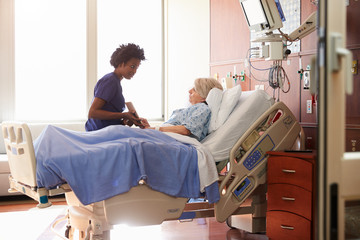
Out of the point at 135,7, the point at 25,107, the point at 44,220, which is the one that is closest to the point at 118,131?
the point at 44,220

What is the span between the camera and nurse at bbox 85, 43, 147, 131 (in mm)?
3225

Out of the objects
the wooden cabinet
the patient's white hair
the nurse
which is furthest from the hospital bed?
the nurse

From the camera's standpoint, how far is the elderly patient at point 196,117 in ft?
10.3

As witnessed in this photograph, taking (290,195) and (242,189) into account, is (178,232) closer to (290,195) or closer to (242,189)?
(242,189)

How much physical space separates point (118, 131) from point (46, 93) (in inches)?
127

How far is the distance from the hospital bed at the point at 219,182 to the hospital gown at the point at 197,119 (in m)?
0.07

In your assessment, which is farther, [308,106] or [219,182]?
[308,106]

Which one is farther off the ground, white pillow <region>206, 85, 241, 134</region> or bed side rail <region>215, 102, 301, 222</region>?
white pillow <region>206, 85, 241, 134</region>

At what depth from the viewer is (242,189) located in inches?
117

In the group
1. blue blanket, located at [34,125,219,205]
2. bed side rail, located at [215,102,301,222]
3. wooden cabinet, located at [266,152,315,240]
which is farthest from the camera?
bed side rail, located at [215,102,301,222]

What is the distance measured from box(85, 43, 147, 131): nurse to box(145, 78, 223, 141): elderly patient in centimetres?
24

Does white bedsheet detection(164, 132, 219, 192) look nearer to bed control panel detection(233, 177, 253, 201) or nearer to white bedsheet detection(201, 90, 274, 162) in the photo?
white bedsheet detection(201, 90, 274, 162)

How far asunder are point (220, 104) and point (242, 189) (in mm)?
631

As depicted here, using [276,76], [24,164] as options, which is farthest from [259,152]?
[24,164]
